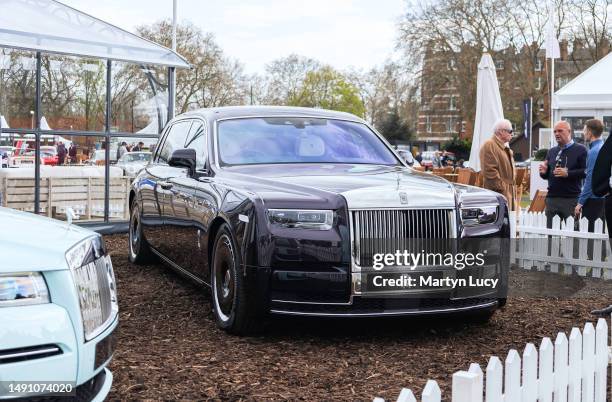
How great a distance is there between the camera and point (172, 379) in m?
4.60

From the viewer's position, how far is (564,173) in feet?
33.2

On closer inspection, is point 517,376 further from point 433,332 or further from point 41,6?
point 41,6

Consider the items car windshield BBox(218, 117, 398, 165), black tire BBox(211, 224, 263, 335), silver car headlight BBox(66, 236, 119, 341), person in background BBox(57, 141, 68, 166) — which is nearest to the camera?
silver car headlight BBox(66, 236, 119, 341)

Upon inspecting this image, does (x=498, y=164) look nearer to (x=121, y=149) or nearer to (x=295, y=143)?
(x=295, y=143)

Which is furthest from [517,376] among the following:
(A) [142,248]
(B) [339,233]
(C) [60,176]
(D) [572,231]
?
(C) [60,176]

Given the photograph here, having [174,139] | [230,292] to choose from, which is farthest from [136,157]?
[230,292]

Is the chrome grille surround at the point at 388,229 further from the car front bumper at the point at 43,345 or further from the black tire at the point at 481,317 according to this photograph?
the car front bumper at the point at 43,345

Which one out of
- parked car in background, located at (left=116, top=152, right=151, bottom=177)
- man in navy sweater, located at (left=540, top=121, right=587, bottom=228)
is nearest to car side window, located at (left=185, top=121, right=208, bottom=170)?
man in navy sweater, located at (left=540, top=121, right=587, bottom=228)

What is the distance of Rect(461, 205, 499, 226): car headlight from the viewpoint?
558cm

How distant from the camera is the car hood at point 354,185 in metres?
5.30

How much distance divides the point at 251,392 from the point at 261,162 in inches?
101

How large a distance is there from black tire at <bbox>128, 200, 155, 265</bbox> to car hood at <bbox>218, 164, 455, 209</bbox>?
2.76 meters

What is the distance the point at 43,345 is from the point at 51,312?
0.43 feet

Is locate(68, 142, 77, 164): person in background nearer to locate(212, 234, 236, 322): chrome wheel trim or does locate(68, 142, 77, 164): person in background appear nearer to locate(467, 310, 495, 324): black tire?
locate(212, 234, 236, 322): chrome wheel trim
